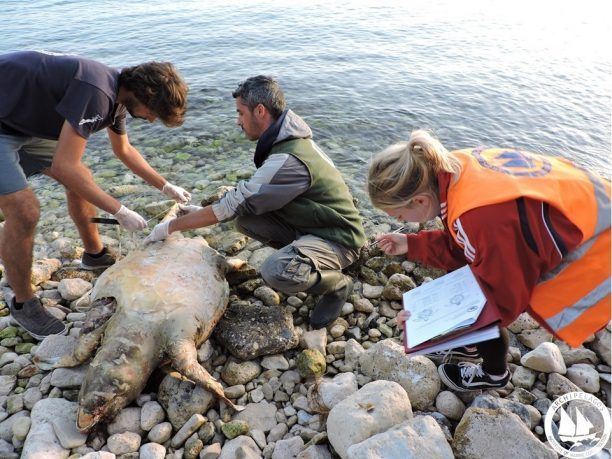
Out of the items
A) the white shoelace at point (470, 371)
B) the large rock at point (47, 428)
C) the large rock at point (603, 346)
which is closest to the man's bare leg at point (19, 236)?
the large rock at point (47, 428)

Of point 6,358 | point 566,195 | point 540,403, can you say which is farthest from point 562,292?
point 6,358

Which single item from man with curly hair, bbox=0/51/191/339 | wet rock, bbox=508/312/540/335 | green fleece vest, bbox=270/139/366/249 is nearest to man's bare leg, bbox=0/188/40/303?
man with curly hair, bbox=0/51/191/339

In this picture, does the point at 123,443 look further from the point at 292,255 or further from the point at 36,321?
the point at 292,255

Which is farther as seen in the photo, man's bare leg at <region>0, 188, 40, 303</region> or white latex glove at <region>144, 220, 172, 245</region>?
white latex glove at <region>144, 220, 172, 245</region>

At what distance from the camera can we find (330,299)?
11.5 ft

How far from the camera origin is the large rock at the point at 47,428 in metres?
2.47

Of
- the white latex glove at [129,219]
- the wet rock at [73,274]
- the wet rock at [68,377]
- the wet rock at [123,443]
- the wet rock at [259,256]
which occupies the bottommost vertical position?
the wet rock at [73,274]

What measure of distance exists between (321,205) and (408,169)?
1.29 metres

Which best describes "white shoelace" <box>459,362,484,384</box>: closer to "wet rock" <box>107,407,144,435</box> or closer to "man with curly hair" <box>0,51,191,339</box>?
"wet rock" <box>107,407,144,435</box>

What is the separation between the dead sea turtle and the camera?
2707 mm

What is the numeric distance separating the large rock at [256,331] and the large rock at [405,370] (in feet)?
1.85

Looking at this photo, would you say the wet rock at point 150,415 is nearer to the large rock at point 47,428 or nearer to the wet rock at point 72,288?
the large rock at point 47,428

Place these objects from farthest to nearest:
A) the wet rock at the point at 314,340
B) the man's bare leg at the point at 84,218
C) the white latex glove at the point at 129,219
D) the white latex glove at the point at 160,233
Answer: the man's bare leg at the point at 84,218 → the white latex glove at the point at 160,233 → the white latex glove at the point at 129,219 → the wet rock at the point at 314,340

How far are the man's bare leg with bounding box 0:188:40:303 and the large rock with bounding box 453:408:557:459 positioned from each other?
3070 millimetres
